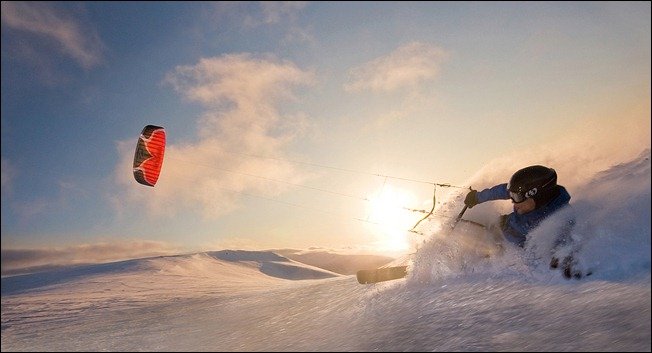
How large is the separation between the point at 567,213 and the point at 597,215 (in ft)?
2.56

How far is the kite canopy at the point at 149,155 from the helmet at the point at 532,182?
14.5 m

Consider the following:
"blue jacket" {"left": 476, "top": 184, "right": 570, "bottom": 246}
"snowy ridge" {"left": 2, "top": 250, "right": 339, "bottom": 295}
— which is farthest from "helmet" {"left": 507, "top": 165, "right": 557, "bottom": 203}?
"snowy ridge" {"left": 2, "top": 250, "right": 339, "bottom": 295}

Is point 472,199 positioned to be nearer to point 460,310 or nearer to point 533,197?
point 533,197

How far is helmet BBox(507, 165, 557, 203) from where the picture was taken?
19.8ft

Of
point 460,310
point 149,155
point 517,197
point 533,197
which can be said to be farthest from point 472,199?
point 149,155

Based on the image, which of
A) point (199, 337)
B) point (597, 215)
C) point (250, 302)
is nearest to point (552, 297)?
point (597, 215)

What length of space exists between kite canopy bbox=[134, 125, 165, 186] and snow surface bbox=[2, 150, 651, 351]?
706cm

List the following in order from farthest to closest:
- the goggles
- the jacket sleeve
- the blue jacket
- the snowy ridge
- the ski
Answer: the snowy ridge
the ski
the jacket sleeve
the goggles
the blue jacket

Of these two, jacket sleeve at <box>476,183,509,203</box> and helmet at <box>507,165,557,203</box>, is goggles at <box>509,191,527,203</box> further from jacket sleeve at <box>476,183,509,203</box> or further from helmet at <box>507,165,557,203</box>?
jacket sleeve at <box>476,183,509,203</box>

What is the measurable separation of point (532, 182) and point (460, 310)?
270cm

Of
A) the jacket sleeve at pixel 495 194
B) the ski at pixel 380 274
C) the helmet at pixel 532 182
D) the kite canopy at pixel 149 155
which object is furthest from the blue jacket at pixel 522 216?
the kite canopy at pixel 149 155

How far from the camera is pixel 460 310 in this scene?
4.65 meters

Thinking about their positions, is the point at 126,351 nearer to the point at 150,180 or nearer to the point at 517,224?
the point at 517,224

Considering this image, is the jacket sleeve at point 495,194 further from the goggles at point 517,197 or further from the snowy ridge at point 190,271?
the snowy ridge at point 190,271
